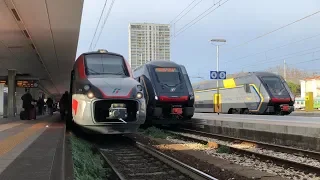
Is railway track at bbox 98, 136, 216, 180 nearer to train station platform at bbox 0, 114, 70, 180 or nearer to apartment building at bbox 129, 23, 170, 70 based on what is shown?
train station platform at bbox 0, 114, 70, 180

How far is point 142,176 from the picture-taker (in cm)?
771

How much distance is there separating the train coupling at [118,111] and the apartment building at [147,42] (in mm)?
28657

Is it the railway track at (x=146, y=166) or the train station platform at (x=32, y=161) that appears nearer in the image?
the train station platform at (x=32, y=161)

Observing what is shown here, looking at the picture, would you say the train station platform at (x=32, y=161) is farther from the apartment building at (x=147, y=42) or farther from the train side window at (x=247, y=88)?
the apartment building at (x=147, y=42)

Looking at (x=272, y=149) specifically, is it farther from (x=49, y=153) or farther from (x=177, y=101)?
(x=49, y=153)

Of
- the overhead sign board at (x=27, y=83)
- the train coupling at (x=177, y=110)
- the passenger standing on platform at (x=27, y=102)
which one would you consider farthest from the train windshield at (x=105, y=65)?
the overhead sign board at (x=27, y=83)

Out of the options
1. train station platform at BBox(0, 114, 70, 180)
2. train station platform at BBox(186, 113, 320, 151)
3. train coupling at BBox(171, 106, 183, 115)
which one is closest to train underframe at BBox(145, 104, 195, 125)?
train coupling at BBox(171, 106, 183, 115)

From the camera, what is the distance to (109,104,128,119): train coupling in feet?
34.7

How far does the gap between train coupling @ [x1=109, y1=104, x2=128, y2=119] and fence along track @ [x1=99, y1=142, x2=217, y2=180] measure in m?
1.06

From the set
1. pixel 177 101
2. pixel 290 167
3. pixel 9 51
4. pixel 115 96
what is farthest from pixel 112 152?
pixel 9 51

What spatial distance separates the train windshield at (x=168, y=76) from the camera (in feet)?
57.1

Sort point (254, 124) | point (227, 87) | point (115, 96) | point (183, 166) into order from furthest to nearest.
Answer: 1. point (227, 87)
2. point (254, 124)
3. point (115, 96)
4. point (183, 166)

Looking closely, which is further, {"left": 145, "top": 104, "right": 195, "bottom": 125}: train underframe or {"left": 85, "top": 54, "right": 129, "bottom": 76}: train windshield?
{"left": 145, "top": 104, "right": 195, "bottom": 125}: train underframe

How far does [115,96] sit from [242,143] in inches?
227
